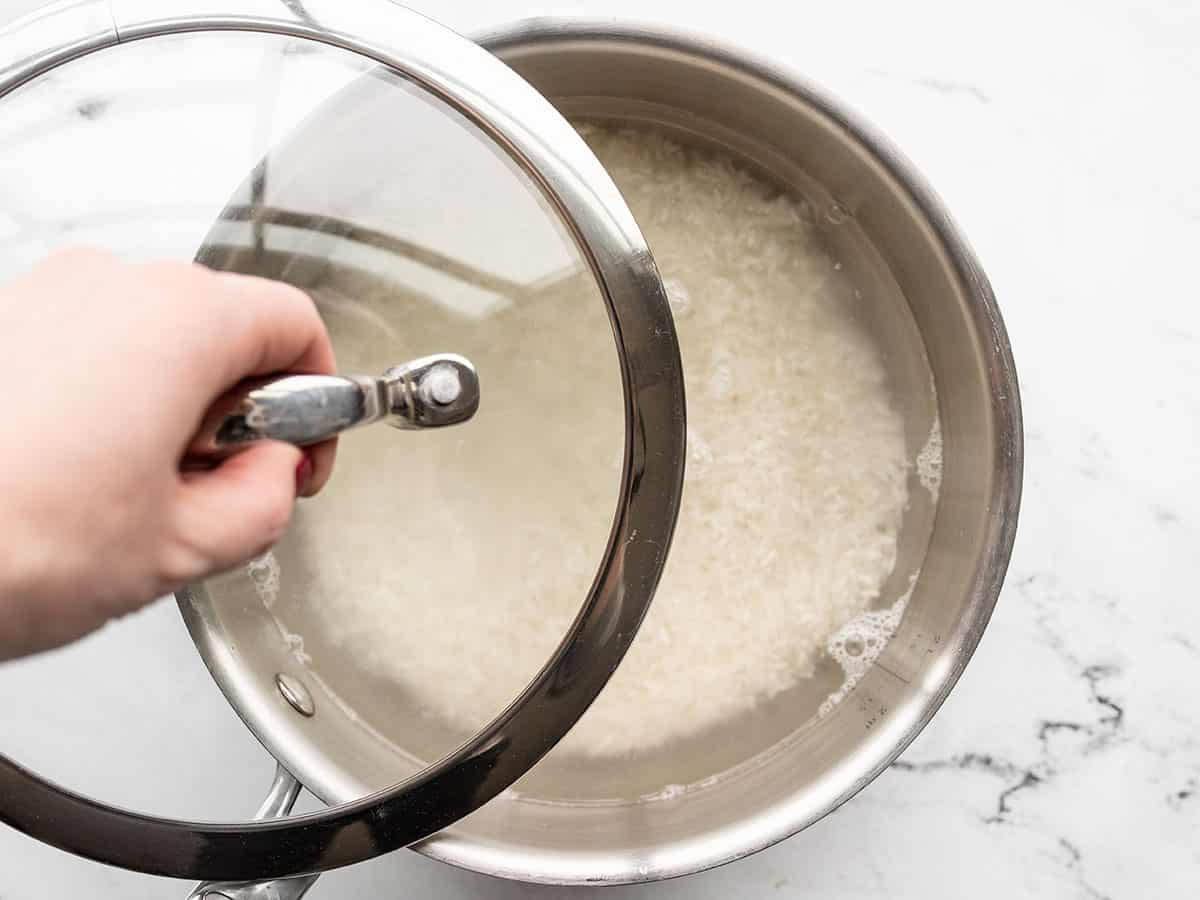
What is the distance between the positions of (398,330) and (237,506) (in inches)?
9.3

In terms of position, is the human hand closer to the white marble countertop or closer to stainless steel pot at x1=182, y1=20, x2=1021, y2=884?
stainless steel pot at x1=182, y1=20, x2=1021, y2=884

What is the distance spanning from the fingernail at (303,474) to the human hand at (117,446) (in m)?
0.05

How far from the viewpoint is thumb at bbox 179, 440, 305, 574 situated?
1.26 ft

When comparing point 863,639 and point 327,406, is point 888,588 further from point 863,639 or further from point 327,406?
point 327,406

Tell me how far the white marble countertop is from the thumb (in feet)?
2.07

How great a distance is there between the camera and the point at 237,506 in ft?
1.27

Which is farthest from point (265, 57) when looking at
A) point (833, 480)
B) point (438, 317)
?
point (833, 480)

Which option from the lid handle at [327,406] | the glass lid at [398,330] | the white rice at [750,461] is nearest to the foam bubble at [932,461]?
the white rice at [750,461]

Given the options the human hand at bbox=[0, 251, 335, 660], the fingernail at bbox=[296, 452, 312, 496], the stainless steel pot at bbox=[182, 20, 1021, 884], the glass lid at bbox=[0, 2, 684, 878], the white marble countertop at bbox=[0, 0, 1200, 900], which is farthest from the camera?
the white marble countertop at bbox=[0, 0, 1200, 900]

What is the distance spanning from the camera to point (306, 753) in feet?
2.23

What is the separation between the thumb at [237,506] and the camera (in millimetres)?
383

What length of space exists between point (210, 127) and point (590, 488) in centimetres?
32

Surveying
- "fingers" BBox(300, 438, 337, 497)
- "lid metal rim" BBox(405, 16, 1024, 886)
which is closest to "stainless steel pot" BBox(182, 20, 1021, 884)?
"lid metal rim" BBox(405, 16, 1024, 886)

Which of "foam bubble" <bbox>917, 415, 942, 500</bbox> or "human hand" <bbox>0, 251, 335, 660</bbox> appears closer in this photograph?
"human hand" <bbox>0, 251, 335, 660</bbox>
